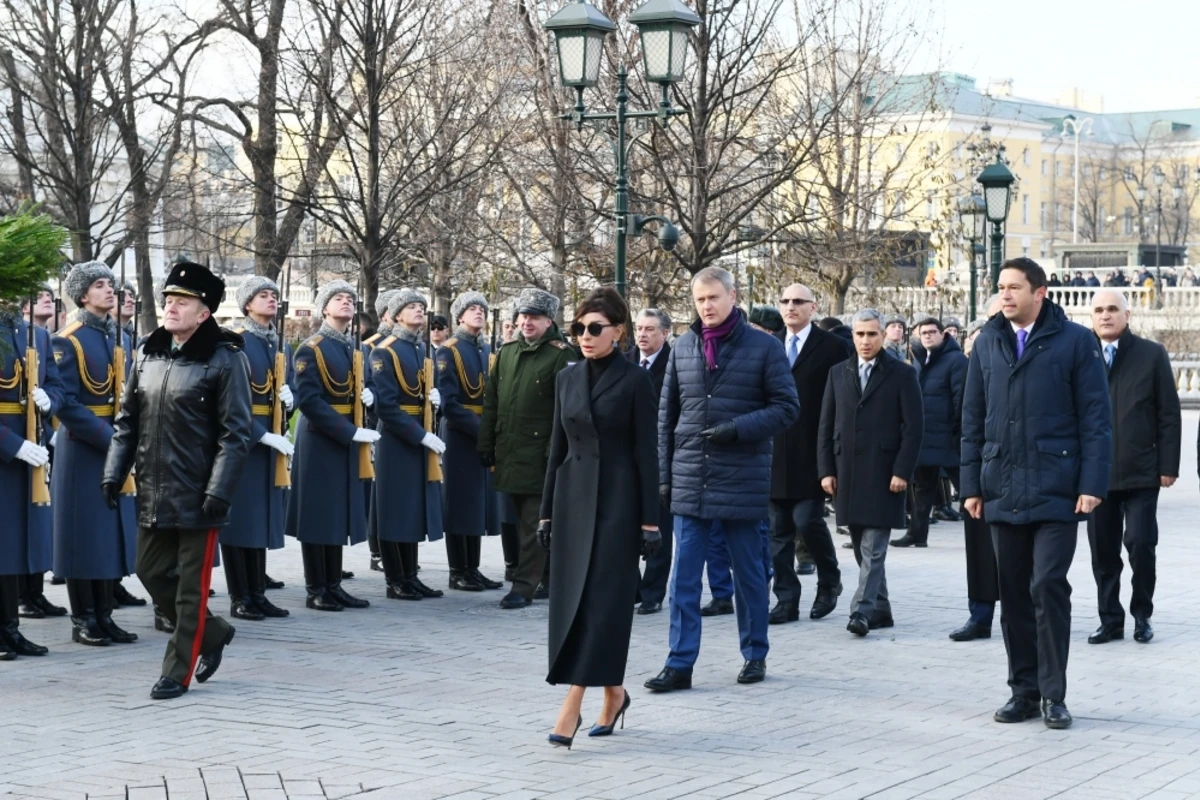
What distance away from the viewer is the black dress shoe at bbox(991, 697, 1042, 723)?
318 inches

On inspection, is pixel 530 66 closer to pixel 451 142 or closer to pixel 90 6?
pixel 451 142

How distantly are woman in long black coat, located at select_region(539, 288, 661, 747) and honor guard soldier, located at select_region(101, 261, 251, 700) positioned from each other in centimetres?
161

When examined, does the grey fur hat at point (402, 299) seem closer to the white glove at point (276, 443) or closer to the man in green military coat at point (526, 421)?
the man in green military coat at point (526, 421)

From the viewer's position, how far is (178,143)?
1078 inches

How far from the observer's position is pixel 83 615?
1010 cm

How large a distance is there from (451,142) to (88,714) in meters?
12.8

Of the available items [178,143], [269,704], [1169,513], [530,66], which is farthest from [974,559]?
[178,143]

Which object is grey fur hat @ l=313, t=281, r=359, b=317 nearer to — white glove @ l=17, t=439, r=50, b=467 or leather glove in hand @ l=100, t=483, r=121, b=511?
white glove @ l=17, t=439, r=50, b=467

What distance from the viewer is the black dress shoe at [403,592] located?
39.5ft

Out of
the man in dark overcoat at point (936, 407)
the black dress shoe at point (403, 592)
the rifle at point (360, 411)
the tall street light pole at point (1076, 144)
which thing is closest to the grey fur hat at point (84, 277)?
the rifle at point (360, 411)

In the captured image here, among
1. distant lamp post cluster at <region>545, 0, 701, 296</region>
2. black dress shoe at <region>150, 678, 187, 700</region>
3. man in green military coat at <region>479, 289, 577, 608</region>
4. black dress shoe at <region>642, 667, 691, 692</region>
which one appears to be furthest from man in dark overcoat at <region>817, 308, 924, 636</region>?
distant lamp post cluster at <region>545, 0, 701, 296</region>

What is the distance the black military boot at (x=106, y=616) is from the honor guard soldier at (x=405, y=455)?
7.28 ft

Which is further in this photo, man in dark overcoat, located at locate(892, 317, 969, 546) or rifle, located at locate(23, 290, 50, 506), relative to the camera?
man in dark overcoat, located at locate(892, 317, 969, 546)

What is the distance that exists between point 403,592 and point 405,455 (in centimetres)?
88
